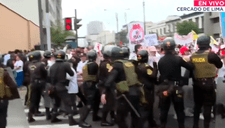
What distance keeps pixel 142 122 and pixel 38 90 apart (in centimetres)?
340

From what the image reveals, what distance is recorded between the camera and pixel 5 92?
225 inches

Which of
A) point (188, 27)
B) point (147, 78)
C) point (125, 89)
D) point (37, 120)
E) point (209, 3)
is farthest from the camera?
point (188, 27)

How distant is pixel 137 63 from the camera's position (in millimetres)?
6762

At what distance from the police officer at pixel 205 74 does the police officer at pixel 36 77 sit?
3865 millimetres

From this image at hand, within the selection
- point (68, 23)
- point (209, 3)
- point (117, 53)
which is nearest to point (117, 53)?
point (117, 53)

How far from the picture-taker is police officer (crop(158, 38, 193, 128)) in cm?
631

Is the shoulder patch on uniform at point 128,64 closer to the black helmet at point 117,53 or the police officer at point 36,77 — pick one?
the black helmet at point 117,53

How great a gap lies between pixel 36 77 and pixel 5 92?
2841 mm

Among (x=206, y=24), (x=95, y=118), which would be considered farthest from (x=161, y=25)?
(x=95, y=118)

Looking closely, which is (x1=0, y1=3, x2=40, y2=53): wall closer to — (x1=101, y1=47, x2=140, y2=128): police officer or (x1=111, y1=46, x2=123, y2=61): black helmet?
(x1=111, y1=46, x2=123, y2=61): black helmet

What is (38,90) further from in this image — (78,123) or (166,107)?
(166,107)

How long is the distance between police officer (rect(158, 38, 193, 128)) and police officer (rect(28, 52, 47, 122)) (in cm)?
334

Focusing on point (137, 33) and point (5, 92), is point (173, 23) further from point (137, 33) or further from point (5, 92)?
point (5, 92)

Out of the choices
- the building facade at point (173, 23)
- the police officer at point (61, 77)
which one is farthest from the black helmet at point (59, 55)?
the building facade at point (173, 23)
